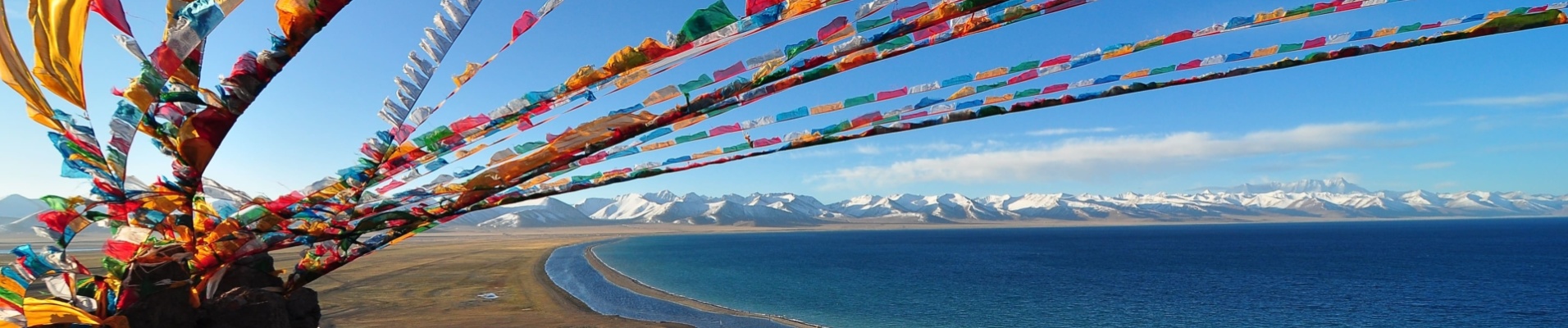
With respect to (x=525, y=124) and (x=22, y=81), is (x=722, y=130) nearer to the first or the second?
(x=525, y=124)

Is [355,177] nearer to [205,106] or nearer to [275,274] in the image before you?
[205,106]

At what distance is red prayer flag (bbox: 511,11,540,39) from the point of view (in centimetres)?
460

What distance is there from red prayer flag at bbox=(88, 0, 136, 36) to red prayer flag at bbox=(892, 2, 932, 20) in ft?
14.1

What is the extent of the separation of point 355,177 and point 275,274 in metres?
2.43

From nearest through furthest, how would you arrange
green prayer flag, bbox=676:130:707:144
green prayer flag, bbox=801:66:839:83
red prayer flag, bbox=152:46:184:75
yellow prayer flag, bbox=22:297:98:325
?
red prayer flag, bbox=152:46:184:75 → green prayer flag, bbox=801:66:839:83 → yellow prayer flag, bbox=22:297:98:325 → green prayer flag, bbox=676:130:707:144

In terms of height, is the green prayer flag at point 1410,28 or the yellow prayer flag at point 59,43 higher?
the green prayer flag at point 1410,28

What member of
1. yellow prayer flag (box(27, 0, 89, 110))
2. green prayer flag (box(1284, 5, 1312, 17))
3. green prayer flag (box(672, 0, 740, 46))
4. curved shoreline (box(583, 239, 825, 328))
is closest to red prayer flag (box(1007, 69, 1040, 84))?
green prayer flag (box(1284, 5, 1312, 17))

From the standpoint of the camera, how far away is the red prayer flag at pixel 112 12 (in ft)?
12.2

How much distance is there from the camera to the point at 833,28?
421cm

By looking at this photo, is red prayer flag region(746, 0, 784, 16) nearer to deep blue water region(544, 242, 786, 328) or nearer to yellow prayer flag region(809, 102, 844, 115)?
yellow prayer flag region(809, 102, 844, 115)

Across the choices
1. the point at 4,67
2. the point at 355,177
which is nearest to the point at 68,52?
the point at 4,67

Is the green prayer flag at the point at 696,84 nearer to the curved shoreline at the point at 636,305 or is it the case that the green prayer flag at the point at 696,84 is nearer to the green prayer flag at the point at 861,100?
the green prayer flag at the point at 861,100

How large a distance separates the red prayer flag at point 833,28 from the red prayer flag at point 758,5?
18.2 inches

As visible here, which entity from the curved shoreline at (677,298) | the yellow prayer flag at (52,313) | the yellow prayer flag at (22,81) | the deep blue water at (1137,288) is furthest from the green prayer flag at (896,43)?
the deep blue water at (1137,288)
